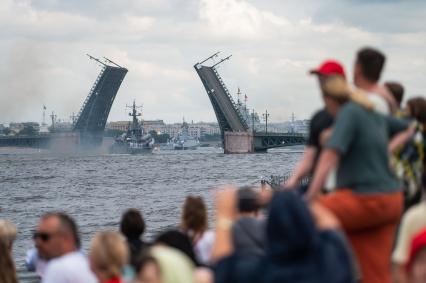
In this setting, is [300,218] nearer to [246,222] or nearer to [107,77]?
[246,222]

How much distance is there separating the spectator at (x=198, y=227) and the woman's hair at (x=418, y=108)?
1280mm

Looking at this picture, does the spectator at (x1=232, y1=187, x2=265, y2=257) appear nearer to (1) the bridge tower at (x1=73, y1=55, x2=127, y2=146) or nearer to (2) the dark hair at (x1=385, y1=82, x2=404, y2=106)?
(2) the dark hair at (x1=385, y1=82, x2=404, y2=106)

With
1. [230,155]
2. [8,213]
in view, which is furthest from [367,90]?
[230,155]

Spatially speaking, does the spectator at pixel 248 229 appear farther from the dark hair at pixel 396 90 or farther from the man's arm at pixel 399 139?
the dark hair at pixel 396 90

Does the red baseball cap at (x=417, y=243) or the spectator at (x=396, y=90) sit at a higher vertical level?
the spectator at (x=396, y=90)

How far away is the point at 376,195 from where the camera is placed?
598 centimetres

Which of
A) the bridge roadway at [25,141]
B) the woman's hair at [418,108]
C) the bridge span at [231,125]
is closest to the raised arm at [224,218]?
the woman's hair at [418,108]

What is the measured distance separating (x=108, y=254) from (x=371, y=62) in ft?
5.24

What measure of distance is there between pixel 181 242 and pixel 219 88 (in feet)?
283

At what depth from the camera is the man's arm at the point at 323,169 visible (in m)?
5.73

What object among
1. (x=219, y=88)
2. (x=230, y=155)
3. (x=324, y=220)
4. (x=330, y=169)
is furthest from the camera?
(x=230, y=155)

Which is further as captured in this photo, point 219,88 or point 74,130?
point 74,130

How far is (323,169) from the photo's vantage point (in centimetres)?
573

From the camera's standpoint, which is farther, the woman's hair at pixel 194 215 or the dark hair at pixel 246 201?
the woman's hair at pixel 194 215
